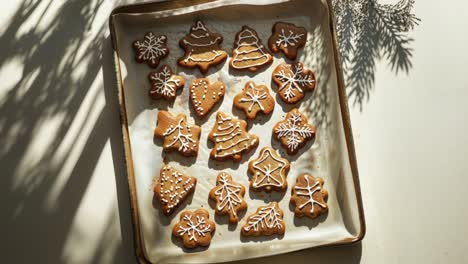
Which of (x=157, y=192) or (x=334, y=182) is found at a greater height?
(x=157, y=192)

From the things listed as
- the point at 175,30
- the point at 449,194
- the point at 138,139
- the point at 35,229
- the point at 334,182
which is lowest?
the point at 449,194

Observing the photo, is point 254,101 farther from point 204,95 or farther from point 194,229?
point 194,229

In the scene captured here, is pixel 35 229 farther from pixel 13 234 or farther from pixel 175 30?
pixel 175 30

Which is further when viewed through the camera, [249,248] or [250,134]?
[250,134]

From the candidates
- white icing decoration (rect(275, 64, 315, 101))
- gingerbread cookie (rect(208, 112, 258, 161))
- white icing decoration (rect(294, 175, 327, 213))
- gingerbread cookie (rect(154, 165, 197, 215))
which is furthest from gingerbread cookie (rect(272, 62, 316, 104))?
gingerbread cookie (rect(154, 165, 197, 215))

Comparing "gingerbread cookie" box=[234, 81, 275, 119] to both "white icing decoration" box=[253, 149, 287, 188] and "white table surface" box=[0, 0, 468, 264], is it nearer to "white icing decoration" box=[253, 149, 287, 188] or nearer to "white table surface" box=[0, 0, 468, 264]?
"white icing decoration" box=[253, 149, 287, 188]

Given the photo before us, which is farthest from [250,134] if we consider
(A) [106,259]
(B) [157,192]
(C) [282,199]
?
(A) [106,259]

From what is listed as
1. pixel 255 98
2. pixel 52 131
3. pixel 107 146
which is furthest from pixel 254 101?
pixel 52 131
